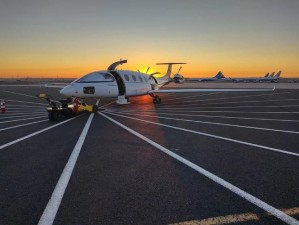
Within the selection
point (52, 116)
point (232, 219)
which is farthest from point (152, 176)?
point (52, 116)

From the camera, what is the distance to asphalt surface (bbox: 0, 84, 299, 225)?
174 inches

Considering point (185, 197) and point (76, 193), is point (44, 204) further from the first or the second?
point (185, 197)

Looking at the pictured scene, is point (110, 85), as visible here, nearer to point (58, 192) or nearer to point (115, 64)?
point (115, 64)

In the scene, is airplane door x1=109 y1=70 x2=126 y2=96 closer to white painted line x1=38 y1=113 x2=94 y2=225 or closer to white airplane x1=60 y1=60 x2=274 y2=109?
white airplane x1=60 y1=60 x2=274 y2=109

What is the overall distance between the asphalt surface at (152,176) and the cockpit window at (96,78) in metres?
7.72

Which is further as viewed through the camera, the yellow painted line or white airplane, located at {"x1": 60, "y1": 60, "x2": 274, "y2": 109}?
white airplane, located at {"x1": 60, "y1": 60, "x2": 274, "y2": 109}

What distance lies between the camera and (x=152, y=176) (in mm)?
6059

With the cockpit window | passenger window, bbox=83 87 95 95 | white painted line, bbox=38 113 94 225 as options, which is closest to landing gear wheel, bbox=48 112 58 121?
passenger window, bbox=83 87 95 95

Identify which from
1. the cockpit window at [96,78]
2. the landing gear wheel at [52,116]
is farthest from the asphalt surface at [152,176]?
the cockpit window at [96,78]

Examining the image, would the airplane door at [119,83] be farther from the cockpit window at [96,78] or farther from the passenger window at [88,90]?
the passenger window at [88,90]

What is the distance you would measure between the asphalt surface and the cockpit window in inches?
304

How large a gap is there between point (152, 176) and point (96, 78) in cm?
1364

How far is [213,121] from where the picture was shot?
13.6 meters

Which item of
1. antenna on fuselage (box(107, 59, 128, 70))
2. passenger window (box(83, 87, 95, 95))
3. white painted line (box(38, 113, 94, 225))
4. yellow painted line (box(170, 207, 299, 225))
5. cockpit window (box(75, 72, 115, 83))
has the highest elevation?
antenna on fuselage (box(107, 59, 128, 70))
